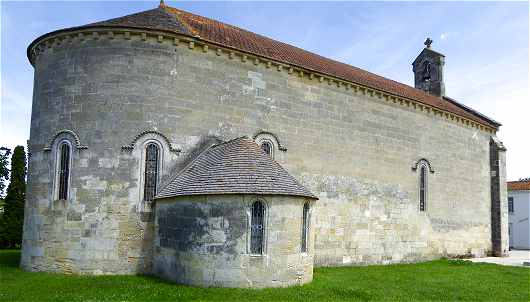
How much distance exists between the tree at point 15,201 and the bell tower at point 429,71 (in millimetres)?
26112

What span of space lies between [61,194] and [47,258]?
6.68 ft

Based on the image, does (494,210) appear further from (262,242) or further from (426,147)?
(262,242)

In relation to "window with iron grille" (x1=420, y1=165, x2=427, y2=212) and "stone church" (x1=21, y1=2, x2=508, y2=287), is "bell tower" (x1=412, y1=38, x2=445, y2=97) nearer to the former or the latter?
"stone church" (x1=21, y1=2, x2=508, y2=287)

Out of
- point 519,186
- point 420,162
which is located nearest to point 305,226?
point 420,162

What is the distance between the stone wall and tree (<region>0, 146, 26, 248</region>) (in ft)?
43.5

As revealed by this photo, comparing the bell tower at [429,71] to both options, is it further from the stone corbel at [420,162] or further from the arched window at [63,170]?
the arched window at [63,170]

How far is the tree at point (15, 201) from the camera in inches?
1015

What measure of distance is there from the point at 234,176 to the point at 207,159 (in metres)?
1.77

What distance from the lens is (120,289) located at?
11.1 metres

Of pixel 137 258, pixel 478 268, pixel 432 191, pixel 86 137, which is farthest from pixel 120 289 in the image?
pixel 432 191

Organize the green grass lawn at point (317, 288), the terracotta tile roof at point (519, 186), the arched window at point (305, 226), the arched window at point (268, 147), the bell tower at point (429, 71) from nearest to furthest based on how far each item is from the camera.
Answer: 1. the green grass lawn at point (317, 288)
2. the arched window at point (305, 226)
3. the arched window at point (268, 147)
4. the bell tower at point (429, 71)
5. the terracotta tile roof at point (519, 186)

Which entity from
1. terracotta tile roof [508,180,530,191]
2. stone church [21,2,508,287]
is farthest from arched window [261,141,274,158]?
terracotta tile roof [508,180,530,191]

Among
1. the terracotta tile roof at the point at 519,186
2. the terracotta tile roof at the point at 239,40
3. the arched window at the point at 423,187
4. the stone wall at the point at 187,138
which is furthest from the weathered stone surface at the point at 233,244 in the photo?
the terracotta tile roof at the point at 519,186

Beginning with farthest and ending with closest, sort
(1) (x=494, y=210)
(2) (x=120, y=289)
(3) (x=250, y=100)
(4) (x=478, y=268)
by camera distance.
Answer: (1) (x=494, y=210)
(4) (x=478, y=268)
(3) (x=250, y=100)
(2) (x=120, y=289)
